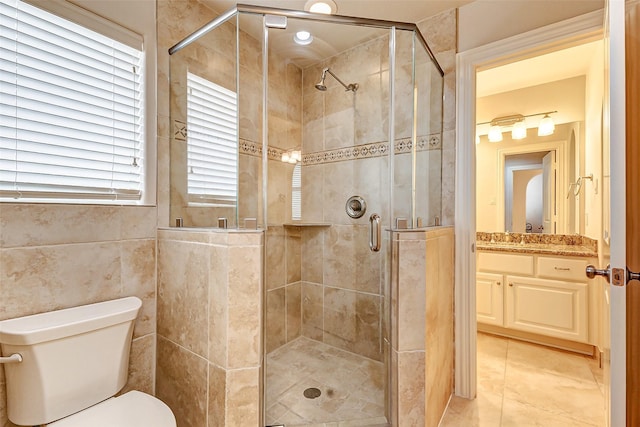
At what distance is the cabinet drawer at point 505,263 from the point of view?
254cm

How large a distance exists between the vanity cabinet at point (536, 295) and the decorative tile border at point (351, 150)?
5.13 feet

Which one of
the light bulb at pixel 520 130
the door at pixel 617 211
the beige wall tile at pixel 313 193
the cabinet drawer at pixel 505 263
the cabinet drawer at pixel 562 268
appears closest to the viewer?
the door at pixel 617 211

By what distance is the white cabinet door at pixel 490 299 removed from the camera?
266 centimetres

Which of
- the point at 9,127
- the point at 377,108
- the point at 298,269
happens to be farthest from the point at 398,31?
the point at 9,127

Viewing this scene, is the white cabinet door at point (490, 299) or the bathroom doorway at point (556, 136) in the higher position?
the bathroom doorway at point (556, 136)

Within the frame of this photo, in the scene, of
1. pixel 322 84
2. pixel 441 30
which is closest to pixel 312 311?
pixel 322 84

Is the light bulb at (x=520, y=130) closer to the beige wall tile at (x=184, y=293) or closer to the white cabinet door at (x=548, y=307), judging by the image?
the white cabinet door at (x=548, y=307)

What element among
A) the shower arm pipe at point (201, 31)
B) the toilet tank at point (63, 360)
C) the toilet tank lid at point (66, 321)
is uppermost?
the shower arm pipe at point (201, 31)

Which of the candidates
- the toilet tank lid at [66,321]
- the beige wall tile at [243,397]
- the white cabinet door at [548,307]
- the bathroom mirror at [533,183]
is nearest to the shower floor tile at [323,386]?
Answer: the beige wall tile at [243,397]

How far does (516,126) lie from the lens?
2973 mm

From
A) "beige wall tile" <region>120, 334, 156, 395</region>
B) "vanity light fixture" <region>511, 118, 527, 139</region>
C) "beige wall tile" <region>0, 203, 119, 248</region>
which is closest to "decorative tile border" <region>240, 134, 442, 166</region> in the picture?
"beige wall tile" <region>0, 203, 119, 248</region>

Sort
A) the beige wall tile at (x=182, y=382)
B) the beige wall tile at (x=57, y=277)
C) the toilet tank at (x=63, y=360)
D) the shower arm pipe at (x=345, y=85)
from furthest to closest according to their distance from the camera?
the shower arm pipe at (x=345, y=85) → the beige wall tile at (x=182, y=382) → the beige wall tile at (x=57, y=277) → the toilet tank at (x=63, y=360)

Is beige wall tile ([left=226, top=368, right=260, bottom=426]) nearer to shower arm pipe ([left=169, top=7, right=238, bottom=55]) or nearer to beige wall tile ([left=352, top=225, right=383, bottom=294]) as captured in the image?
beige wall tile ([left=352, top=225, right=383, bottom=294])

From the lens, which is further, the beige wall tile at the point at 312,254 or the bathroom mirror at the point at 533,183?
the bathroom mirror at the point at 533,183
